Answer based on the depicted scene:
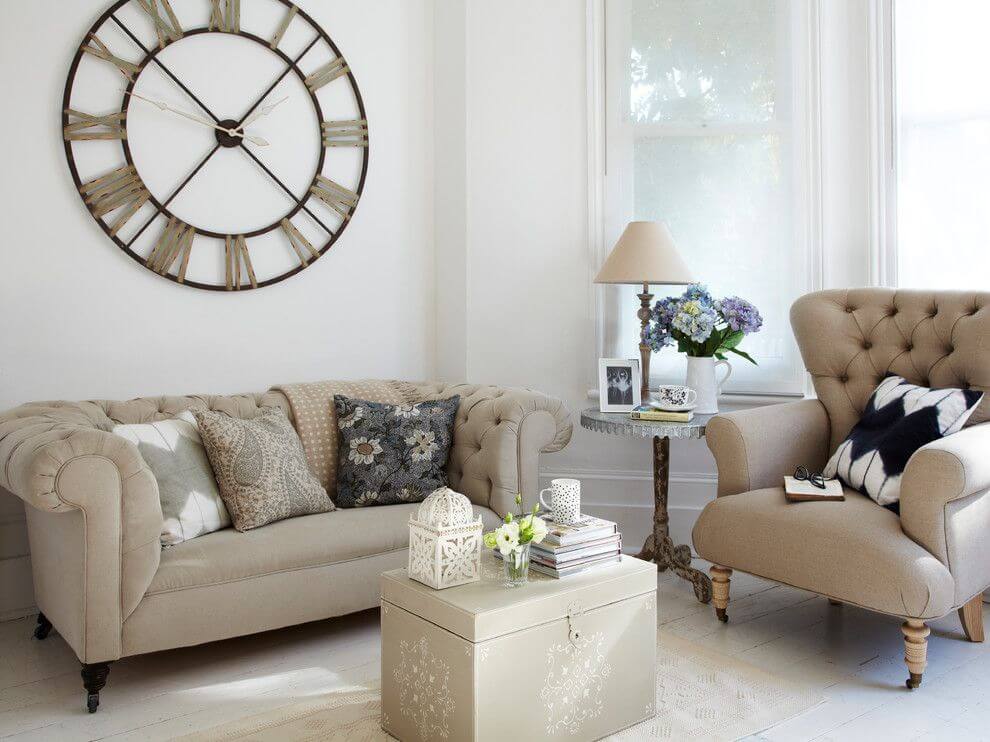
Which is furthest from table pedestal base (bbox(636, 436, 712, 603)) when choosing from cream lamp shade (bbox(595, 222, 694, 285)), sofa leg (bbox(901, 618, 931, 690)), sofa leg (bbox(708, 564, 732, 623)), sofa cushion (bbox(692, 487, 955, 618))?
sofa leg (bbox(901, 618, 931, 690))

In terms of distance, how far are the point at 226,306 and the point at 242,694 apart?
1.50m

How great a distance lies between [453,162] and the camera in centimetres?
376

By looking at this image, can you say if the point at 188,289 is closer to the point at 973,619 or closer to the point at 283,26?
the point at 283,26

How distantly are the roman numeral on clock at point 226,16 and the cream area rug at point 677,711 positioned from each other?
2.36 m

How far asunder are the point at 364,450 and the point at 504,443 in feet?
1.56

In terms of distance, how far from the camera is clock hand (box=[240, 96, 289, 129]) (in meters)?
3.23

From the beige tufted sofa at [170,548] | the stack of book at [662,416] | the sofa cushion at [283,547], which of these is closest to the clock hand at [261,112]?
the beige tufted sofa at [170,548]

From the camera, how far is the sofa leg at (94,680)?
221 cm

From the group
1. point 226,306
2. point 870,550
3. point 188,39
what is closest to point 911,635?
point 870,550

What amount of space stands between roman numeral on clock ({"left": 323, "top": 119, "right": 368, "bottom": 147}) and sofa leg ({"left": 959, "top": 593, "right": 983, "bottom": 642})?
272cm

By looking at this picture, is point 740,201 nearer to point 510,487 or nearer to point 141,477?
point 510,487

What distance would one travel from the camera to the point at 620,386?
3230 millimetres

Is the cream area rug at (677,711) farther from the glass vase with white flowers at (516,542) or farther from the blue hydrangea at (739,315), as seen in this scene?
the blue hydrangea at (739,315)

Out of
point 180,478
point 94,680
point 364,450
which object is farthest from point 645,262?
point 94,680
